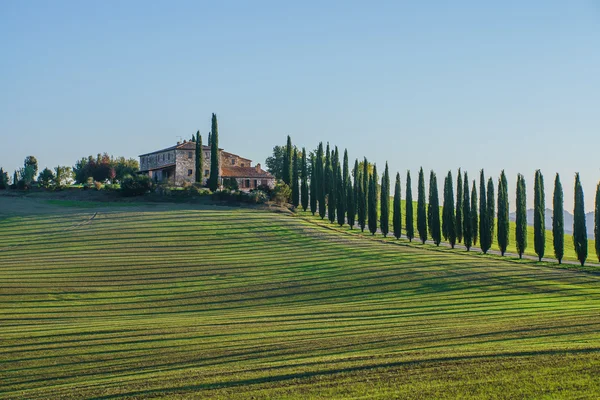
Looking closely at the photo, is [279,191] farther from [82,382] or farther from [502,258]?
[82,382]

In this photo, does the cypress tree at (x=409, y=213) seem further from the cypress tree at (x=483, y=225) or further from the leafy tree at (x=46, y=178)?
the leafy tree at (x=46, y=178)

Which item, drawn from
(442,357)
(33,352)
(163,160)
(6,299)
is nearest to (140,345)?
(33,352)

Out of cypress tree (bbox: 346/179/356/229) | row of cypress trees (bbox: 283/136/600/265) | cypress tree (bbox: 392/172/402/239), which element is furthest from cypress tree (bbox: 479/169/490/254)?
cypress tree (bbox: 346/179/356/229)

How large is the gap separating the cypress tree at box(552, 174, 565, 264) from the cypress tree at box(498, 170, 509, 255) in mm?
5175

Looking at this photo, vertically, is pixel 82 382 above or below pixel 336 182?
below

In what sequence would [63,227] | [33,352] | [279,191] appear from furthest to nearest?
[279,191], [63,227], [33,352]

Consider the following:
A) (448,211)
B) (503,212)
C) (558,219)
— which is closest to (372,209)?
(448,211)

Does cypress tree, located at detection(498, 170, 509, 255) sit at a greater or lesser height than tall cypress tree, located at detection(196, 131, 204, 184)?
lesser

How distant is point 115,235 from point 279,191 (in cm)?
2930

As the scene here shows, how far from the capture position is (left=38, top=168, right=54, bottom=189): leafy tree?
9009 centimetres

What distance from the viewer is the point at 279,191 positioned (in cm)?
8675

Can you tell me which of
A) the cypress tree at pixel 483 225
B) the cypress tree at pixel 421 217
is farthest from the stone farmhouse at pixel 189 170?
Answer: the cypress tree at pixel 483 225

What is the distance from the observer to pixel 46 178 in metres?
91.2

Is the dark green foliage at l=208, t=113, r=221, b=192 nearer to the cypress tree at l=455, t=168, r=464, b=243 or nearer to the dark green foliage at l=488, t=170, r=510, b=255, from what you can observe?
the cypress tree at l=455, t=168, r=464, b=243
